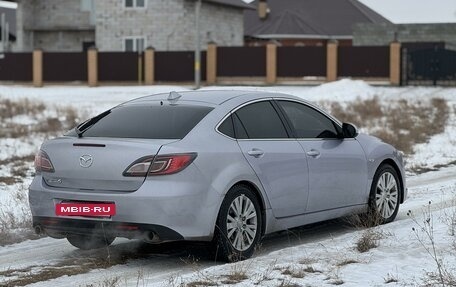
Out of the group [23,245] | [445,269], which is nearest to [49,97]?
[23,245]

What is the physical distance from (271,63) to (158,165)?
1409 inches

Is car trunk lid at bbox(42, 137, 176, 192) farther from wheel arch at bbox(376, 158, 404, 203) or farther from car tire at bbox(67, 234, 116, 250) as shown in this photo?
wheel arch at bbox(376, 158, 404, 203)

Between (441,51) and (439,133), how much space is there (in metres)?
18.7

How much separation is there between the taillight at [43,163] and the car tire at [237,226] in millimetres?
1490

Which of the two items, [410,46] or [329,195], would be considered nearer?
[329,195]

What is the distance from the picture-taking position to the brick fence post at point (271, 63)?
139ft

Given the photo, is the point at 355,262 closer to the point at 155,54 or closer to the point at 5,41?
the point at 155,54

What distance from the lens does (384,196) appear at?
937 cm

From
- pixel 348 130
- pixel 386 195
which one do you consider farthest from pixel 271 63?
pixel 348 130

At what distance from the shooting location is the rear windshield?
7508 mm

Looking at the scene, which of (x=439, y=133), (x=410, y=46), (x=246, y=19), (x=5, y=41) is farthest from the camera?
(x=246, y=19)

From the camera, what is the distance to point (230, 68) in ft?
141

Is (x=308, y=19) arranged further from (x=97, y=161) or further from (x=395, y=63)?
(x=97, y=161)

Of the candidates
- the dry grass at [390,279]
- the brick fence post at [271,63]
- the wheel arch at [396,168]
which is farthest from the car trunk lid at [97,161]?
the brick fence post at [271,63]
